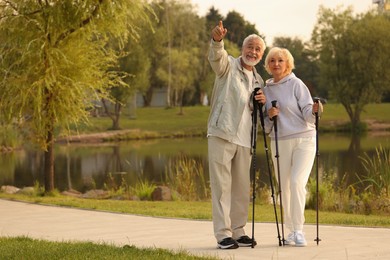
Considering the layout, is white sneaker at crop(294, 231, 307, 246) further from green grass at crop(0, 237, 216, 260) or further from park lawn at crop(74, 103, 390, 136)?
park lawn at crop(74, 103, 390, 136)

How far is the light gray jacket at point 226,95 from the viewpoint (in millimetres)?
8055

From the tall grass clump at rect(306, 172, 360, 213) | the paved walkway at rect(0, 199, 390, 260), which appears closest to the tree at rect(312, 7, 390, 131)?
the tall grass clump at rect(306, 172, 360, 213)

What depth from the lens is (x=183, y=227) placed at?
10.2 m

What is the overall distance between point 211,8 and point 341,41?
24.6m

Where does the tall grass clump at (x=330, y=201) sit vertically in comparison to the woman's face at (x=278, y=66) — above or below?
below

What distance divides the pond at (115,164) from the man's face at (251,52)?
10.8 m

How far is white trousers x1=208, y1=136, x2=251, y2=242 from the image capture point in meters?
8.08

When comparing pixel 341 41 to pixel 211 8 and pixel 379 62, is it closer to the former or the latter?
pixel 379 62

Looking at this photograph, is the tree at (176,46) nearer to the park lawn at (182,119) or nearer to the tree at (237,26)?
the park lawn at (182,119)

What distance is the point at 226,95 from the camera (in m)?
8.14

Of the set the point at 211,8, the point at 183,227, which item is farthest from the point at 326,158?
the point at 211,8

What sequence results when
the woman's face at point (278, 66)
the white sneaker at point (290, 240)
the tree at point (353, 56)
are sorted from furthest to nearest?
1. the tree at point (353, 56)
2. the woman's face at point (278, 66)
3. the white sneaker at point (290, 240)

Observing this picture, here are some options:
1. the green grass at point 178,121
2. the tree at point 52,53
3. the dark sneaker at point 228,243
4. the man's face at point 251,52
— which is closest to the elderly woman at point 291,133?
the man's face at point 251,52

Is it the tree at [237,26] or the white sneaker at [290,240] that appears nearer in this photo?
the white sneaker at [290,240]
